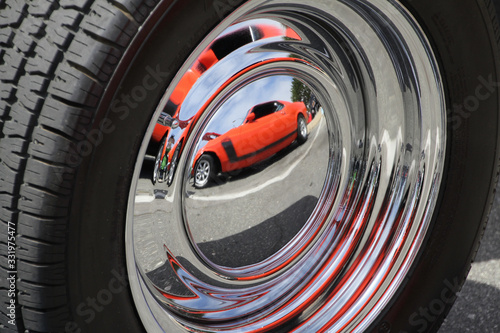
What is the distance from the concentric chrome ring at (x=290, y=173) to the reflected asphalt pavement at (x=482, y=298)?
425 mm

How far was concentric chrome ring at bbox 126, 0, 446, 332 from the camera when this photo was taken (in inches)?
40.4

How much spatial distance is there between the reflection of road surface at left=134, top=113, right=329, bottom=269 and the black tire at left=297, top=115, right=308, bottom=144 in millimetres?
18

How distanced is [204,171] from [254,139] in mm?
152

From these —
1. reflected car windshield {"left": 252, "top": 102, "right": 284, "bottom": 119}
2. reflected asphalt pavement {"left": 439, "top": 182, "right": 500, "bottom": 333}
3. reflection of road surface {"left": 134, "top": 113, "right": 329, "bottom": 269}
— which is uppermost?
reflected car windshield {"left": 252, "top": 102, "right": 284, "bottom": 119}

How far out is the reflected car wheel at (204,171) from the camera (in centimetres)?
109

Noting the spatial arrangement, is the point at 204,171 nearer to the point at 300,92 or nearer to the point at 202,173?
the point at 202,173

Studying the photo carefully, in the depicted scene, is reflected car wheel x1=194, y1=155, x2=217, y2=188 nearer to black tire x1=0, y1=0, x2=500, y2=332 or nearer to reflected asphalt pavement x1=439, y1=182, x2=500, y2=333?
black tire x1=0, y1=0, x2=500, y2=332

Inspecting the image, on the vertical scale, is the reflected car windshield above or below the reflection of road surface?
above

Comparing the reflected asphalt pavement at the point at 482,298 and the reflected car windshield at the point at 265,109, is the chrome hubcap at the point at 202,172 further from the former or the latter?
the reflected asphalt pavement at the point at 482,298

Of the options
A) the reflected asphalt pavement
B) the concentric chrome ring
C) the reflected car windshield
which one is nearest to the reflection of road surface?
the concentric chrome ring

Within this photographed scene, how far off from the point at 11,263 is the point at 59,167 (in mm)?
194

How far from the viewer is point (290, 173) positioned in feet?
4.24

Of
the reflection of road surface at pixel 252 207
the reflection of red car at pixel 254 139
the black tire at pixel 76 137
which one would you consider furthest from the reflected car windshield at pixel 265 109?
the black tire at pixel 76 137

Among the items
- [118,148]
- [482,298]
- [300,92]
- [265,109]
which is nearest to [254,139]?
[265,109]
